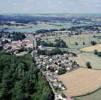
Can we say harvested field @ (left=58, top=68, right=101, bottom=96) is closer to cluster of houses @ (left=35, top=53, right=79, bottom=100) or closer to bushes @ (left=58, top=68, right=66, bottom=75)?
cluster of houses @ (left=35, top=53, right=79, bottom=100)

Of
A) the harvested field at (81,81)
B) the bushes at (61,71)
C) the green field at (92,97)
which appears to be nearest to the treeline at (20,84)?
the harvested field at (81,81)

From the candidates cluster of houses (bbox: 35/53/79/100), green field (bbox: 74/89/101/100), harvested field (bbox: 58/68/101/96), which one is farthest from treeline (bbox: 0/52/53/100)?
green field (bbox: 74/89/101/100)

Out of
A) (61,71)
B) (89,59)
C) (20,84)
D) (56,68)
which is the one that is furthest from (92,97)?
(89,59)

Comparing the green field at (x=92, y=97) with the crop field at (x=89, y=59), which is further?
the crop field at (x=89, y=59)

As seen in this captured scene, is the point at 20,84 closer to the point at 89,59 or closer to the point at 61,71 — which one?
the point at 61,71

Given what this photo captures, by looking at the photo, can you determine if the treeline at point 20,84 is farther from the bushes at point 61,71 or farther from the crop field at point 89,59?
the crop field at point 89,59

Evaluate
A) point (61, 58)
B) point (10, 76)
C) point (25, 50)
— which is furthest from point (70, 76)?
point (25, 50)
